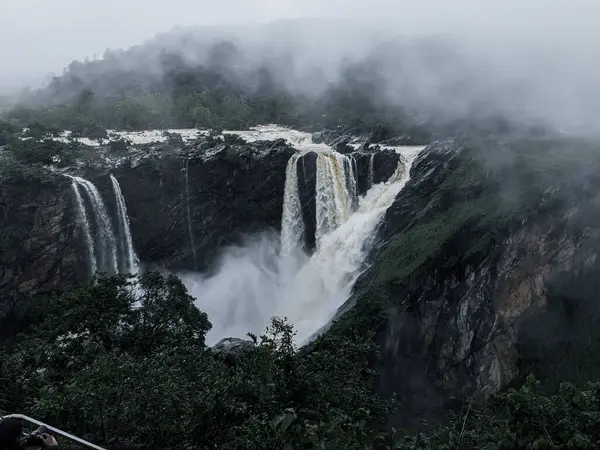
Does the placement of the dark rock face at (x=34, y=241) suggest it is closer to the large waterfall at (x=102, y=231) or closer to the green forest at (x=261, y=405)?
the large waterfall at (x=102, y=231)

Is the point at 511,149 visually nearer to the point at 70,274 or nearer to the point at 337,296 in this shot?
the point at 337,296

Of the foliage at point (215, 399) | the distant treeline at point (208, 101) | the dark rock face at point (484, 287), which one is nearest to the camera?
the foliage at point (215, 399)

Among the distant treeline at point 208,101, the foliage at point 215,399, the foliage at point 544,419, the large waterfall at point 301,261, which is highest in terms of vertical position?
the distant treeline at point 208,101

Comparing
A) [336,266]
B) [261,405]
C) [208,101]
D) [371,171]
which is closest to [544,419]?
[261,405]

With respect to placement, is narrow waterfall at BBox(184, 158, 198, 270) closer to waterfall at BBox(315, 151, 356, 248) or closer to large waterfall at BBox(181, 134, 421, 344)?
large waterfall at BBox(181, 134, 421, 344)

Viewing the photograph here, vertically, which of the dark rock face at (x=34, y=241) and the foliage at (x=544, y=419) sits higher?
the foliage at (x=544, y=419)

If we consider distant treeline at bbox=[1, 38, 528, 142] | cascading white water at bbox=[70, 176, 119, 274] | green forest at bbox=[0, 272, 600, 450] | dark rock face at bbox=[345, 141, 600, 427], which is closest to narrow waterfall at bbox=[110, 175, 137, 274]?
cascading white water at bbox=[70, 176, 119, 274]

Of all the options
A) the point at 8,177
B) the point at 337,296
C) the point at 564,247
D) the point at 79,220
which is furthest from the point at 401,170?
the point at 8,177

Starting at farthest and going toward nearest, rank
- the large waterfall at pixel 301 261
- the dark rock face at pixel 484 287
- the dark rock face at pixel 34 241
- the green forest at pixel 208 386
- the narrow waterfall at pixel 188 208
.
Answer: the narrow waterfall at pixel 188 208 → the large waterfall at pixel 301 261 → the dark rock face at pixel 34 241 → the dark rock face at pixel 484 287 → the green forest at pixel 208 386

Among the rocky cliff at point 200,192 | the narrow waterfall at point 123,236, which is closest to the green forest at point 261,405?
the narrow waterfall at point 123,236
